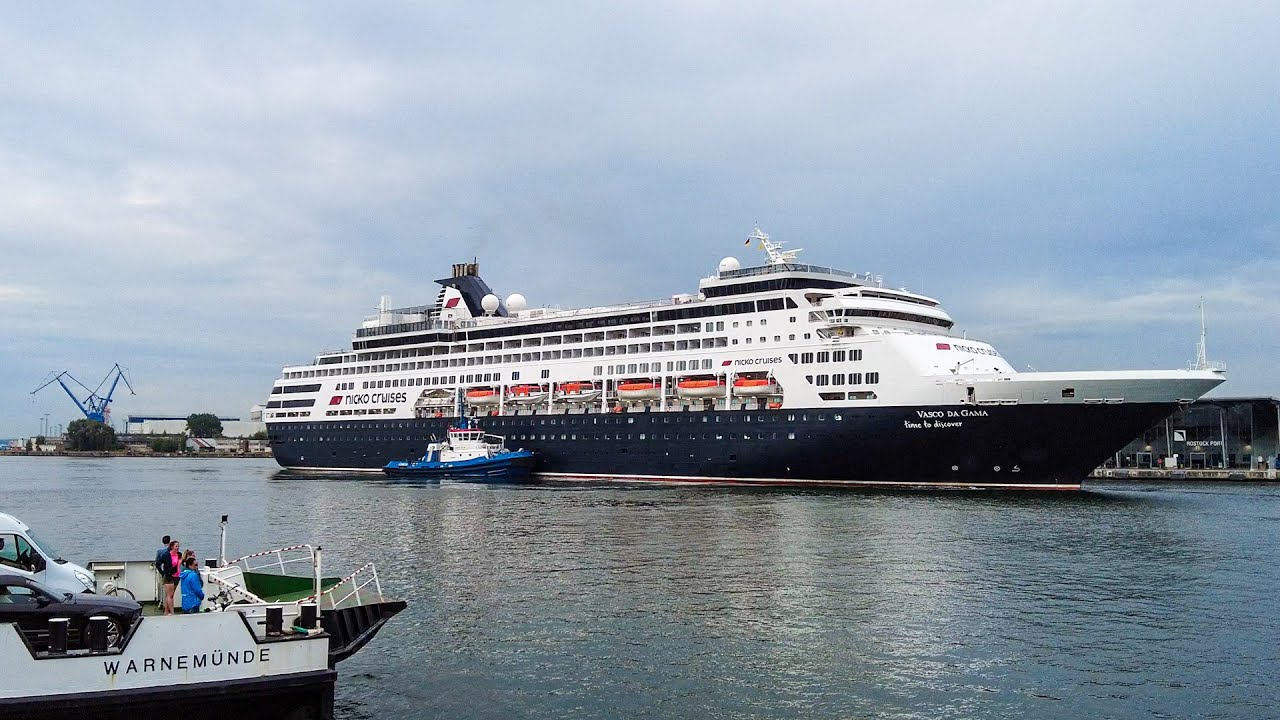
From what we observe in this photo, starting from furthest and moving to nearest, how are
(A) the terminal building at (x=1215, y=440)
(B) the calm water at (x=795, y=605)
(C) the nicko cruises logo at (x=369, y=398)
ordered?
(A) the terminal building at (x=1215, y=440), (C) the nicko cruises logo at (x=369, y=398), (B) the calm water at (x=795, y=605)

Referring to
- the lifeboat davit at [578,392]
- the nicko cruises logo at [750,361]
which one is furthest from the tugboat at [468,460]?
the nicko cruises logo at [750,361]

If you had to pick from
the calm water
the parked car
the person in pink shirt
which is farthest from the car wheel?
the calm water

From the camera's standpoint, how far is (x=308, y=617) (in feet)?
40.8

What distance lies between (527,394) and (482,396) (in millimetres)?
4337

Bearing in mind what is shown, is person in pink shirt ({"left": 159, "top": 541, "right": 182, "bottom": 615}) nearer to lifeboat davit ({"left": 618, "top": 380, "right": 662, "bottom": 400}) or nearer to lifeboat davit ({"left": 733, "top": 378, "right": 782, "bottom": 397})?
lifeboat davit ({"left": 733, "top": 378, "right": 782, "bottom": 397})

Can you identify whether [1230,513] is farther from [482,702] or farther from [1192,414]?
[1192,414]

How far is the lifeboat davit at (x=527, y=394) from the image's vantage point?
6781 cm

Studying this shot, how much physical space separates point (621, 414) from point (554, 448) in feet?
21.7

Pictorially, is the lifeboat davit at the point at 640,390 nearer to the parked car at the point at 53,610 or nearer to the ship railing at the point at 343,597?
the ship railing at the point at 343,597

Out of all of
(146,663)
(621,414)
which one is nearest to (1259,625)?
(146,663)

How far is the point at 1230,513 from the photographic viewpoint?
4322 cm

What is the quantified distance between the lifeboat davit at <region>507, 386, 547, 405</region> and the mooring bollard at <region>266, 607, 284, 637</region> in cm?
5517

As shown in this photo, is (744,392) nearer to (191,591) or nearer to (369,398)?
(369,398)

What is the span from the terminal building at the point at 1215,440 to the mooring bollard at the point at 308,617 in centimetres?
8675
